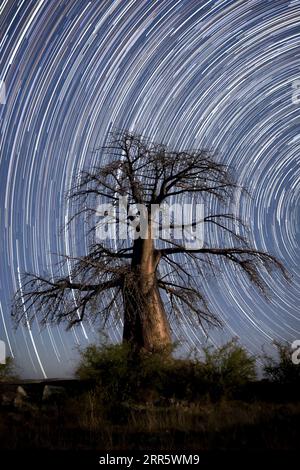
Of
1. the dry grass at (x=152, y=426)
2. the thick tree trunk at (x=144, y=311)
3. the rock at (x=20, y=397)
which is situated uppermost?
the thick tree trunk at (x=144, y=311)

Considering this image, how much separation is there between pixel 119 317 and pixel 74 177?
5033 millimetres

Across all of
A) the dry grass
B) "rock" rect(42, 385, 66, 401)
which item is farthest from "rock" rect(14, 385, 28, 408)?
"rock" rect(42, 385, 66, 401)

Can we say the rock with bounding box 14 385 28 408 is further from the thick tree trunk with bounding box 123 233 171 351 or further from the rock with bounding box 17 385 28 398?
the thick tree trunk with bounding box 123 233 171 351

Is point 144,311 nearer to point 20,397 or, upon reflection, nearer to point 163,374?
point 163,374

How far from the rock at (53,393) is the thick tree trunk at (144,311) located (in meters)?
2.36

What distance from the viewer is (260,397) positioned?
12.1m

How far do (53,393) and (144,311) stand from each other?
3.49 meters

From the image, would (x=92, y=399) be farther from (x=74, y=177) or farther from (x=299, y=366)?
(x=74, y=177)

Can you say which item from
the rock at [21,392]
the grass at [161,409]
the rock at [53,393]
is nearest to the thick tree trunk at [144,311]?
the grass at [161,409]

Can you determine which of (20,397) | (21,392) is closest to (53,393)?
(20,397)

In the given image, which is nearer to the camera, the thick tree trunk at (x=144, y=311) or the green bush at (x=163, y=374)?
the green bush at (x=163, y=374)

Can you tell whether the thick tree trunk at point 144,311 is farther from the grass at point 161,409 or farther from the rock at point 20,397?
the rock at point 20,397

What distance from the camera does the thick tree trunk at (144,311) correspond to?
46.6ft
